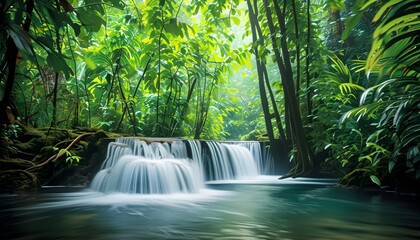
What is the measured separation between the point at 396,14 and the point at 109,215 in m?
2.83

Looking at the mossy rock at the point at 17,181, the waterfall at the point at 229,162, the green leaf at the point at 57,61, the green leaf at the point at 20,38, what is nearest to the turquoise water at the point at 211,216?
the mossy rock at the point at 17,181

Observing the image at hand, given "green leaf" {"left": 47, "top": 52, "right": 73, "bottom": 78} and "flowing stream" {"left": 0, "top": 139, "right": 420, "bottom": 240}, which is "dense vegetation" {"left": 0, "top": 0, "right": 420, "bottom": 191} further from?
"flowing stream" {"left": 0, "top": 139, "right": 420, "bottom": 240}

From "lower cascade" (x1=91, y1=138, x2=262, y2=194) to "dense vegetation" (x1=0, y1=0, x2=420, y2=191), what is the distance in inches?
36.1

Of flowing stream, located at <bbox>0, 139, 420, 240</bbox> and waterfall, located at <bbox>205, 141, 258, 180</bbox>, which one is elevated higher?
waterfall, located at <bbox>205, 141, 258, 180</bbox>

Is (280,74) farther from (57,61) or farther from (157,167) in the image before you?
(57,61)

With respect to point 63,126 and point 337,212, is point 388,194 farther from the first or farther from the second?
point 63,126

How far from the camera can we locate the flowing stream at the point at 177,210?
7.70 ft

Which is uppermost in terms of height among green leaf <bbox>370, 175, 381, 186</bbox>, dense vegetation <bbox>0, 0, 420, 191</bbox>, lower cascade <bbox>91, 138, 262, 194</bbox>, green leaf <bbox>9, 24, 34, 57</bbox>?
dense vegetation <bbox>0, 0, 420, 191</bbox>

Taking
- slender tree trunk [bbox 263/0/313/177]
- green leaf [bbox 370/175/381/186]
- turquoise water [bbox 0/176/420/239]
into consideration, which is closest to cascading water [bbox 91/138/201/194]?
turquoise water [bbox 0/176/420/239]

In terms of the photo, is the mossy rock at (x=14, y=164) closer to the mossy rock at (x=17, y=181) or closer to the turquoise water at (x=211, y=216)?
the mossy rock at (x=17, y=181)

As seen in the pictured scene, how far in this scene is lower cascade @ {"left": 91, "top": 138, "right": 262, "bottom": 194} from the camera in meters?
4.54

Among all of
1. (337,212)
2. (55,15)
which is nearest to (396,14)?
(337,212)

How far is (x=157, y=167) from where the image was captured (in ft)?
15.1

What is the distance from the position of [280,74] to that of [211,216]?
15.4 feet
